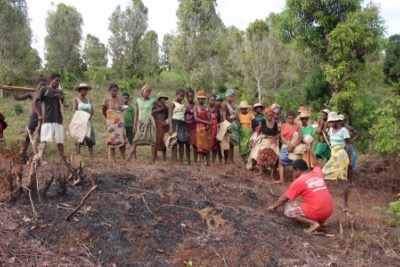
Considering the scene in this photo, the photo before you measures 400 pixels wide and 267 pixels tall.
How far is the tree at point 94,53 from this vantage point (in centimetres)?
2792

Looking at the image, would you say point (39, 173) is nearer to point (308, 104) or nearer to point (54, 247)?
point (54, 247)

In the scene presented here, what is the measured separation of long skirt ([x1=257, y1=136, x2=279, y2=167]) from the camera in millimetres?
8148

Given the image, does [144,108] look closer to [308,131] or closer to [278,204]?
[308,131]

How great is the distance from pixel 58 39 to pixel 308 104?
17.0m

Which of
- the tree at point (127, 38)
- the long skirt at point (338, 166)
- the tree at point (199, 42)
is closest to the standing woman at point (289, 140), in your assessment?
the long skirt at point (338, 166)

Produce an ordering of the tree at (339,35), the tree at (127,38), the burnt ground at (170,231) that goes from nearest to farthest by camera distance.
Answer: the burnt ground at (170,231)
the tree at (339,35)
the tree at (127,38)

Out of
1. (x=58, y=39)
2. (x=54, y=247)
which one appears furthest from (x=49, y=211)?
(x=58, y=39)

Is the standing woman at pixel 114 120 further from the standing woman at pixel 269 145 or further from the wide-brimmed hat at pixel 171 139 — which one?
the standing woman at pixel 269 145

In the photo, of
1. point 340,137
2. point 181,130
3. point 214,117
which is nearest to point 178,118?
point 181,130

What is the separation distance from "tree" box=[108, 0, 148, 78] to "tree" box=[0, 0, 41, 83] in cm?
476

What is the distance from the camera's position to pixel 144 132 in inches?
306

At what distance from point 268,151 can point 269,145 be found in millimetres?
118

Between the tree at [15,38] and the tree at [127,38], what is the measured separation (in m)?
4.76

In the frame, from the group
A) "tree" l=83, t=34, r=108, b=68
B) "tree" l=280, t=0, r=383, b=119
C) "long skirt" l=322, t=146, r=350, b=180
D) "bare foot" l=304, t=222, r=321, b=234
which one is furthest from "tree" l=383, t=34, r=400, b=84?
"bare foot" l=304, t=222, r=321, b=234
